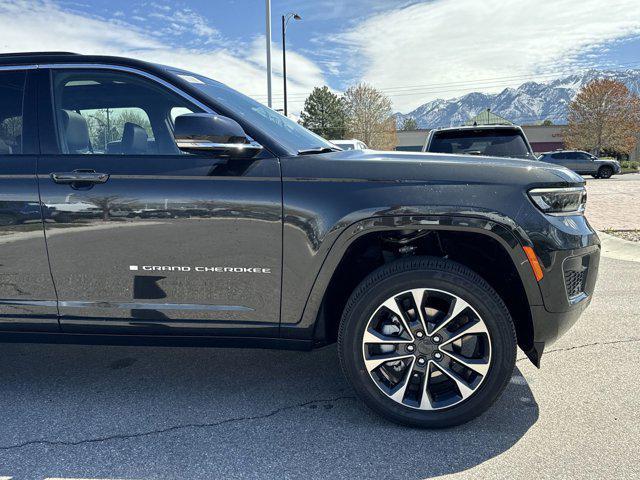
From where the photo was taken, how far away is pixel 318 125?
219ft

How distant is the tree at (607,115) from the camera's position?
156ft

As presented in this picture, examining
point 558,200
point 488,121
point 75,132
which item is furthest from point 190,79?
point 488,121

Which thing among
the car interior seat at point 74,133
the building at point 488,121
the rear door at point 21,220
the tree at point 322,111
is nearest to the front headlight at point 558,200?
the car interior seat at point 74,133

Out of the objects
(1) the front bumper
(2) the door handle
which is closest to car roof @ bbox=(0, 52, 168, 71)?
(2) the door handle

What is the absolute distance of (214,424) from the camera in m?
2.67

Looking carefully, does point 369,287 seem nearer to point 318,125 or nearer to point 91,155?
point 91,155

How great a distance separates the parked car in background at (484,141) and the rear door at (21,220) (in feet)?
15.6

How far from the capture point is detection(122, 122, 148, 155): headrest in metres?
2.73

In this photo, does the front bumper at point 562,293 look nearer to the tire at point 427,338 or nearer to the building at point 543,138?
the tire at point 427,338

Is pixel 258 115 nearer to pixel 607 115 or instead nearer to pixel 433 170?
pixel 433 170

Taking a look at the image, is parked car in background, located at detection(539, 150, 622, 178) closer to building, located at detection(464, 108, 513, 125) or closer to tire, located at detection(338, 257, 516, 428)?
building, located at detection(464, 108, 513, 125)

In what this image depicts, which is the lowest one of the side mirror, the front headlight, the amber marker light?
the amber marker light

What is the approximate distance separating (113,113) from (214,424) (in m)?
1.89

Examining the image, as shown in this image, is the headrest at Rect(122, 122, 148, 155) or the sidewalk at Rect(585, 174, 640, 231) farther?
the sidewalk at Rect(585, 174, 640, 231)
